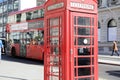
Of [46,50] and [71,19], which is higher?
[71,19]

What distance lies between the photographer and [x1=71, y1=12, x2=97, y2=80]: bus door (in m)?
6.85

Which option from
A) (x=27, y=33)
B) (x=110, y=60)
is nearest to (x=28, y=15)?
(x=27, y=33)

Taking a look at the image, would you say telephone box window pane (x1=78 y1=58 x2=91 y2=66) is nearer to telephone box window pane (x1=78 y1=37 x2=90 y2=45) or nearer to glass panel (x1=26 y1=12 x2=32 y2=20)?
telephone box window pane (x1=78 y1=37 x2=90 y2=45)

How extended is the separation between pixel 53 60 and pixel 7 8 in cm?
7668

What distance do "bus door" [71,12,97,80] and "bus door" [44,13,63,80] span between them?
0.32m

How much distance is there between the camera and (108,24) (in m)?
43.5

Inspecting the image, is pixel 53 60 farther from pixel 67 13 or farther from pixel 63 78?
pixel 67 13

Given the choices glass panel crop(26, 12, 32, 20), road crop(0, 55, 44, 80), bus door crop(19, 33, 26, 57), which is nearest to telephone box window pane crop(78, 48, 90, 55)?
road crop(0, 55, 44, 80)

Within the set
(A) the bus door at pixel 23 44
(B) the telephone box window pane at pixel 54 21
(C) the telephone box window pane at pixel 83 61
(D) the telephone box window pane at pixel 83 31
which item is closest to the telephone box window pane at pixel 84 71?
(C) the telephone box window pane at pixel 83 61

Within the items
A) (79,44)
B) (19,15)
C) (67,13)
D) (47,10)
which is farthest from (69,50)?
(19,15)

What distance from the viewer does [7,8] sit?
82.3 m

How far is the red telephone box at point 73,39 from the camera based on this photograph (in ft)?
22.2

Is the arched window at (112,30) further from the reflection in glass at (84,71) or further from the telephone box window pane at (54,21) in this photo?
the reflection in glass at (84,71)

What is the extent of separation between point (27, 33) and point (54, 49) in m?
16.1
